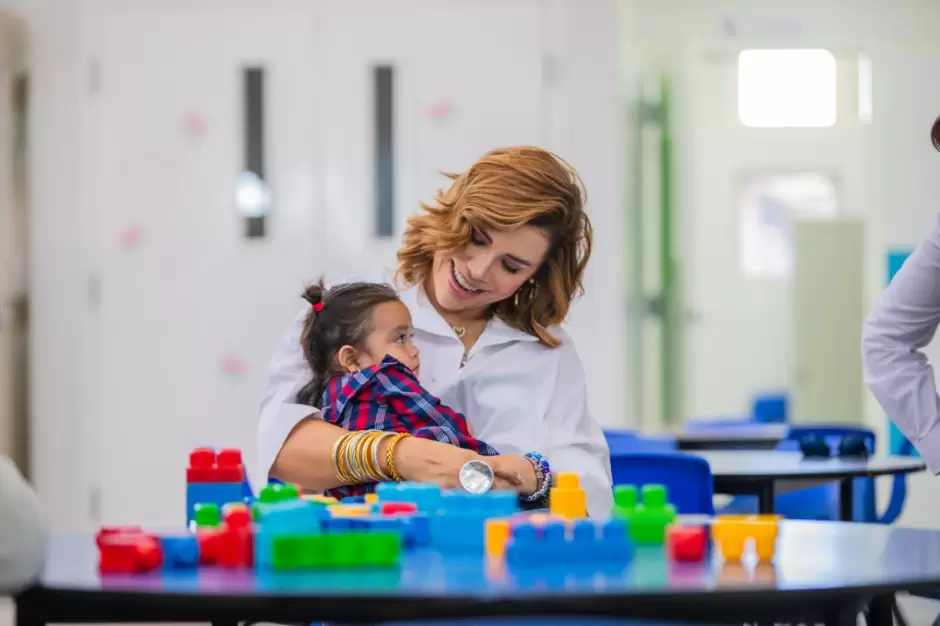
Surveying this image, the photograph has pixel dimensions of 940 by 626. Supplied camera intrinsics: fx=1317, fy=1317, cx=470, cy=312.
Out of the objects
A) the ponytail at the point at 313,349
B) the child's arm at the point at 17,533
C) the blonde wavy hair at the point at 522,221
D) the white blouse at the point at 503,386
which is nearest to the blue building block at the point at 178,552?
the child's arm at the point at 17,533

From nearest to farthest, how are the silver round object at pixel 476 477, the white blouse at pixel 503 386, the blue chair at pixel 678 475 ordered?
the silver round object at pixel 476 477 → the white blouse at pixel 503 386 → the blue chair at pixel 678 475

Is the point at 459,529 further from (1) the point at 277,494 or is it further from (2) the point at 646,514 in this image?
(1) the point at 277,494

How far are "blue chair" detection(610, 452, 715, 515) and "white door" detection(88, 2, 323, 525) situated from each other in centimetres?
315

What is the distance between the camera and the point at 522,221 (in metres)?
2.37

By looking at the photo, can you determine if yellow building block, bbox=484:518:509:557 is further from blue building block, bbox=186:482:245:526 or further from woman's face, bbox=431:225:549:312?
woman's face, bbox=431:225:549:312

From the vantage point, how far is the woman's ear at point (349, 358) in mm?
2361

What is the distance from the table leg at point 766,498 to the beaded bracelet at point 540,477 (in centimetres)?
121

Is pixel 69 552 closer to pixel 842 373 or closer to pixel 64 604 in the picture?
pixel 64 604

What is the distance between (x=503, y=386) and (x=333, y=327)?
0.33m

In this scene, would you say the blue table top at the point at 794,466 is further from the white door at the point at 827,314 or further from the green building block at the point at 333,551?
the white door at the point at 827,314

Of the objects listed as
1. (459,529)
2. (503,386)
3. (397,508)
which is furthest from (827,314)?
(459,529)

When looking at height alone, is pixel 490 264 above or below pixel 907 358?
above

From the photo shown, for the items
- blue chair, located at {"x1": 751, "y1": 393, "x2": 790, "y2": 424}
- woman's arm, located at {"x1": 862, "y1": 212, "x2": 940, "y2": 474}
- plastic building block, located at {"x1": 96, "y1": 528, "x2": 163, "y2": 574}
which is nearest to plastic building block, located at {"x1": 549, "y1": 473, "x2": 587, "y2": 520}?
plastic building block, located at {"x1": 96, "y1": 528, "x2": 163, "y2": 574}

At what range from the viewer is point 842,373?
8.55 metres
